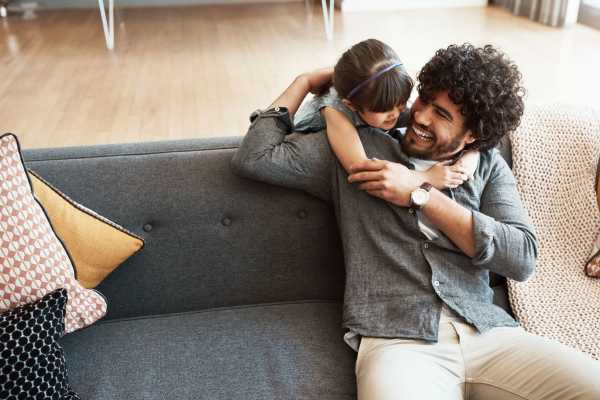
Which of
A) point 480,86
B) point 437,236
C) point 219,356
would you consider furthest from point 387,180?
point 219,356

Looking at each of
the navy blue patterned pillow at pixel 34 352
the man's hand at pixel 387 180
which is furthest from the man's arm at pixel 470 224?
the navy blue patterned pillow at pixel 34 352

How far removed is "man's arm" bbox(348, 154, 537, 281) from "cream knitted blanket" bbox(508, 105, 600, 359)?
217 millimetres

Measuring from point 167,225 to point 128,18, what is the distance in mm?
4881

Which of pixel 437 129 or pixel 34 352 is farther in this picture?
pixel 437 129

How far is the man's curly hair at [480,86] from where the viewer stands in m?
1.48

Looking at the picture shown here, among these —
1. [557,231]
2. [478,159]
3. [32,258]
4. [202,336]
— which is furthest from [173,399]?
[557,231]

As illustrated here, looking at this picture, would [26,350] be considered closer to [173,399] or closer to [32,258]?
[32,258]

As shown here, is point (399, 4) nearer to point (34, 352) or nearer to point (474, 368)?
point (474, 368)

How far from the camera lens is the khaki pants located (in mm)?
1263

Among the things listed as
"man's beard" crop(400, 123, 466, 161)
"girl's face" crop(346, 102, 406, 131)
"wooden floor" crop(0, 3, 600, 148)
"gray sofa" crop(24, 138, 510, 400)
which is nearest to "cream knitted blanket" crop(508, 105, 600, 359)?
"gray sofa" crop(24, 138, 510, 400)

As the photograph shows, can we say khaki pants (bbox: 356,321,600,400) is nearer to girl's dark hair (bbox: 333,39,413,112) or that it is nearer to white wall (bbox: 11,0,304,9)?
girl's dark hair (bbox: 333,39,413,112)

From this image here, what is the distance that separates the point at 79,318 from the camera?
1.42m

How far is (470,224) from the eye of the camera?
142 centimetres

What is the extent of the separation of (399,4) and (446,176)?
5104mm
